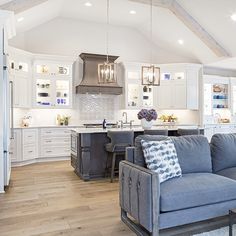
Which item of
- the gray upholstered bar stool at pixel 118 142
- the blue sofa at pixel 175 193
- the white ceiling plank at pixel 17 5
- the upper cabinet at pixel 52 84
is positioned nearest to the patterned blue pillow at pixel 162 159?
the blue sofa at pixel 175 193

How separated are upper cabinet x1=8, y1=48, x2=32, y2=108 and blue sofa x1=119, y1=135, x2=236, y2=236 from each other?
14.4 feet

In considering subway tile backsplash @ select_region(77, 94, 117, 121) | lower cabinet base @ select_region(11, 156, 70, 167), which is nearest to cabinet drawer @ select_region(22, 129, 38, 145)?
lower cabinet base @ select_region(11, 156, 70, 167)

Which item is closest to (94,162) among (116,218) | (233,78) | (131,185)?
(116,218)

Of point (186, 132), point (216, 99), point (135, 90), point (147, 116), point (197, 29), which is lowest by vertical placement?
point (186, 132)

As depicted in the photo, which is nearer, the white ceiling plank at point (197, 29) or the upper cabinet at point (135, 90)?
the white ceiling plank at point (197, 29)

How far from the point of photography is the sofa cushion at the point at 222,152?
331cm

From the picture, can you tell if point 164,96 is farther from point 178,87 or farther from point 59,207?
point 59,207

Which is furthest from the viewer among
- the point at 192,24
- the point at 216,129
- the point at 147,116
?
the point at 216,129

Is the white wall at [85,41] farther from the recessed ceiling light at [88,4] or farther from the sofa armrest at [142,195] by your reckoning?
the sofa armrest at [142,195]

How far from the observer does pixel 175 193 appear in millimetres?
2350

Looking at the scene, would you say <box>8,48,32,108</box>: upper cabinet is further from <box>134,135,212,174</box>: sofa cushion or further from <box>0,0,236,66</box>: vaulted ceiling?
<box>134,135,212,174</box>: sofa cushion

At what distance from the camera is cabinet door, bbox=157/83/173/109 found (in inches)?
323

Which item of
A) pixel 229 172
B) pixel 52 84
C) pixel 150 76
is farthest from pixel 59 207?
pixel 52 84

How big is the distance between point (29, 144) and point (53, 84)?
1.84 meters
